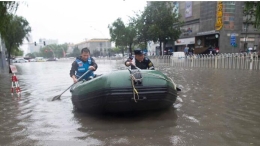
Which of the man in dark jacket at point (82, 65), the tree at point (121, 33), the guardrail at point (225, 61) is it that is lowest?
the guardrail at point (225, 61)

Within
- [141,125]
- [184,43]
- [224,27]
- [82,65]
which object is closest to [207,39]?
[224,27]

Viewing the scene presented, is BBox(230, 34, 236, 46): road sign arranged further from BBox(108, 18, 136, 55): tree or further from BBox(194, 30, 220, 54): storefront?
BBox(108, 18, 136, 55): tree

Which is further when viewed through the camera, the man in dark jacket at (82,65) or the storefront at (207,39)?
the storefront at (207,39)

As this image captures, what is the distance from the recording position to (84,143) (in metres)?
3.69

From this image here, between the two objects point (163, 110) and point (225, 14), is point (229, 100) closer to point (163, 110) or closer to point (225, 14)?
point (163, 110)

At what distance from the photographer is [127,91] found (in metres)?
4.34

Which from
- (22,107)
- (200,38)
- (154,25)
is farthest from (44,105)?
(200,38)

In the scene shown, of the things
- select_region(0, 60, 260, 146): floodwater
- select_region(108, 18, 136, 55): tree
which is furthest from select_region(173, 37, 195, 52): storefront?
select_region(0, 60, 260, 146): floodwater

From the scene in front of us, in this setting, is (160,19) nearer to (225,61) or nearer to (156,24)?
(156,24)

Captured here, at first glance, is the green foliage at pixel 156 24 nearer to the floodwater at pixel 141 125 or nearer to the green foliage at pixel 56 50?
the floodwater at pixel 141 125

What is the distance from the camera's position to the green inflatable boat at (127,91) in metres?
4.35

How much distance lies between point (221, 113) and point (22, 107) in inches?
190

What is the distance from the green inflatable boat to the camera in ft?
14.3

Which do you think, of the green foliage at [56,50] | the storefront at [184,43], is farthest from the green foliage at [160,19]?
the green foliage at [56,50]
